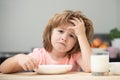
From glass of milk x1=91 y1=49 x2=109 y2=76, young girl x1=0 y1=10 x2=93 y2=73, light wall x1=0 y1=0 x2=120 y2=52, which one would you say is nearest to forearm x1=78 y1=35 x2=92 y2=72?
young girl x1=0 y1=10 x2=93 y2=73

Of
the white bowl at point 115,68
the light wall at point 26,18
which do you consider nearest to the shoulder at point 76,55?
the white bowl at point 115,68

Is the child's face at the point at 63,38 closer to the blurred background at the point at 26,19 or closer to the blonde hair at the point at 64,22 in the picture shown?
the blonde hair at the point at 64,22

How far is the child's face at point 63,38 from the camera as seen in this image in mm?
1163

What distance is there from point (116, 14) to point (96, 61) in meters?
1.90

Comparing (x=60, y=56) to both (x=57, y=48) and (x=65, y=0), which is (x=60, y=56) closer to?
(x=57, y=48)

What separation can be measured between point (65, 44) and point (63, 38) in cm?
3

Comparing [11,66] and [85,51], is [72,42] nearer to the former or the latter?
[85,51]

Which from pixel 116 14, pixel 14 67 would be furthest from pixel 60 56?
pixel 116 14

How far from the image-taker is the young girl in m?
1.04

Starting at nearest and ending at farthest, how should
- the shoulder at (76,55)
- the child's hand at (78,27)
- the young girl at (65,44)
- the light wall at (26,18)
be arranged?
the young girl at (65,44), the child's hand at (78,27), the shoulder at (76,55), the light wall at (26,18)

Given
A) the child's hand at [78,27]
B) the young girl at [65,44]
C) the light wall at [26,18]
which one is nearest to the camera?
the young girl at [65,44]

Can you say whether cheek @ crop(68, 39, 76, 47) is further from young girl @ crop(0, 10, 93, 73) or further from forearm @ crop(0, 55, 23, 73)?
forearm @ crop(0, 55, 23, 73)

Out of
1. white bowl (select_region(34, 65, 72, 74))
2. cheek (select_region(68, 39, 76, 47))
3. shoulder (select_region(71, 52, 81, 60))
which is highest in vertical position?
cheek (select_region(68, 39, 76, 47))

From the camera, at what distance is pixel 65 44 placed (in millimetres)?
1171
